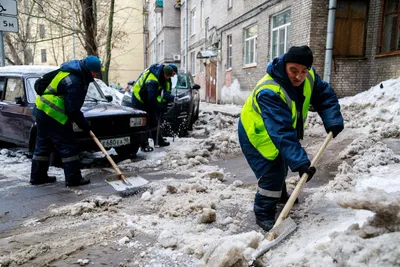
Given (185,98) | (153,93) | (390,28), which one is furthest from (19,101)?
(390,28)

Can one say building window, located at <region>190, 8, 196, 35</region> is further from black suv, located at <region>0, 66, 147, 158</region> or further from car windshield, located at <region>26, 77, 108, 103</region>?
black suv, located at <region>0, 66, 147, 158</region>

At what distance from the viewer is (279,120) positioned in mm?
2594

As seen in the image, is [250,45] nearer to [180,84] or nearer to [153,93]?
[180,84]

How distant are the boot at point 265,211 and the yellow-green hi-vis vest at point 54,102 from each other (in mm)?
2743

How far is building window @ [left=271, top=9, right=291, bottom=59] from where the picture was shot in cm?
1104

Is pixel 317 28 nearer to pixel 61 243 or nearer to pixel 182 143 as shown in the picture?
pixel 182 143

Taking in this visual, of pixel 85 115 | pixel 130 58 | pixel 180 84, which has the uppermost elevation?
pixel 130 58

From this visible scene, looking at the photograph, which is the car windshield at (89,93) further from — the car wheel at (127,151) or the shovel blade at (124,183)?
the shovel blade at (124,183)

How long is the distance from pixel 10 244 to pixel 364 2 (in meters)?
10.0

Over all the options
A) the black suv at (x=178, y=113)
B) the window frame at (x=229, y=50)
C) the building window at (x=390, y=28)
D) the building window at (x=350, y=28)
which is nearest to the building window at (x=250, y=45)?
the window frame at (x=229, y=50)

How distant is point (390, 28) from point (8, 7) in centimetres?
936

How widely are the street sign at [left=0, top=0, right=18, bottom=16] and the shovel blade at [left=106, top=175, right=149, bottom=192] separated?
5.71 meters

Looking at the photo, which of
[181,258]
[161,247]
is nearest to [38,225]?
[161,247]

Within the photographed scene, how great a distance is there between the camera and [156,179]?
15.9ft
